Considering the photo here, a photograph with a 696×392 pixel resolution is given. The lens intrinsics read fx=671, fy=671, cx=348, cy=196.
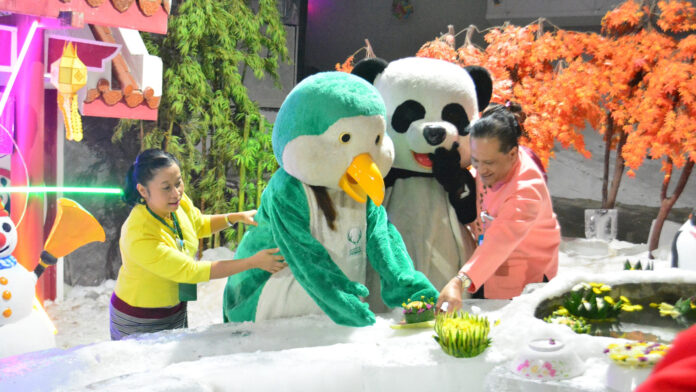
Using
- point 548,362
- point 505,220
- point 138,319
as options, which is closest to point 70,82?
point 138,319

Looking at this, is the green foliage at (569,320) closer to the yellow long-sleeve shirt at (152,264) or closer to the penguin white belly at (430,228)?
the penguin white belly at (430,228)

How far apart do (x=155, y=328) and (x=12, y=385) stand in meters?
0.81

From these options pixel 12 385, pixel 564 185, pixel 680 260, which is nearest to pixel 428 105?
pixel 680 260

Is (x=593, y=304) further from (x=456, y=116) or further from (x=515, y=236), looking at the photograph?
(x=456, y=116)

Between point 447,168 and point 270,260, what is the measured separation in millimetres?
826

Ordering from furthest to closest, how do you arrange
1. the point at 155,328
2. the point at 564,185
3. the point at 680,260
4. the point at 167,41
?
the point at 564,185 < the point at 167,41 < the point at 155,328 < the point at 680,260

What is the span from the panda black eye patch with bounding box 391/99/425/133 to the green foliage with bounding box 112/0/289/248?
297cm

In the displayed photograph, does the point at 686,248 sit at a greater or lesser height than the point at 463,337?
greater

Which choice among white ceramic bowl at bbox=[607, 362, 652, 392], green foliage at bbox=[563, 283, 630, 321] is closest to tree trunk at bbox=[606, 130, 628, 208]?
green foliage at bbox=[563, 283, 630, 321]

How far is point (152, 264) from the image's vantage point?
2.37m

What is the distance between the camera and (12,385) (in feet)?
5.69

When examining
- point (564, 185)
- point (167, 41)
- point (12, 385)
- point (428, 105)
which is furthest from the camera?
point (564, 185)

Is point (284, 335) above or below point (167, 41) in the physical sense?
below

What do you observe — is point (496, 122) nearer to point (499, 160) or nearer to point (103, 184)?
point (499, 160)
